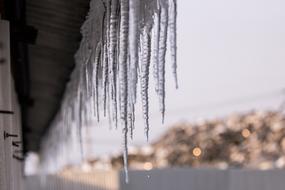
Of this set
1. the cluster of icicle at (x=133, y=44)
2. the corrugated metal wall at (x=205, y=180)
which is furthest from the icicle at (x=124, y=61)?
the corrugated metal wall at (x=205, y=180)

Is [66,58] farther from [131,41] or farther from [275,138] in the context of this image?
→ [275,138]

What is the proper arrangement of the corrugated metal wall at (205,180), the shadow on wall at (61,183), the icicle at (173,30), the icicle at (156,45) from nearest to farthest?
the icicle at (173,30)
the icicle at (156,45)
the corrugated metal wall at (205,180)
the shadow on wall at (61,183)

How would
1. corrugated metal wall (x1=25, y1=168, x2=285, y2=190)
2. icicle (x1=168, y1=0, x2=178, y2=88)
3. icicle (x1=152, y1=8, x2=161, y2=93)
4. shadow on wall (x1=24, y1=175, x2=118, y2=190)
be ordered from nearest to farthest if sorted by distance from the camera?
icicle (x1=168, y1=0, x2=178, y2=88) → icicle (x1=152, y1=8, x2=161, y2=93) → corrugated metal wall (x1=25, y1=168, x2=285, y2=190) → shadow on wall (x1=24, y1=175, x2=118, y2=190)

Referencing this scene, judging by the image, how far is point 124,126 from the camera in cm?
312

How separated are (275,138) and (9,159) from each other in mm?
30785

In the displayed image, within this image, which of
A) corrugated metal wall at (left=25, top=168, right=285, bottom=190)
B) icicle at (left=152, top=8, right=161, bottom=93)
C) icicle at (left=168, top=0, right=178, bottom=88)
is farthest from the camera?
corrugated metal wall at (left=25, top=168, right=285, bottom=190)

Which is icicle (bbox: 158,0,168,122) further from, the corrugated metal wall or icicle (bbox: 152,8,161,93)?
the corrugated metal wall

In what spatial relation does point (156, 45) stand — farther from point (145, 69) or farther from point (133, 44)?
point (133, 44)

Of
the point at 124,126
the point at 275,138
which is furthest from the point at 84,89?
the point at 275,138

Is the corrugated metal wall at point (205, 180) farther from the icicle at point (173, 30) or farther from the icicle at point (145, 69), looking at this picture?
the icicle at point (173, 30)

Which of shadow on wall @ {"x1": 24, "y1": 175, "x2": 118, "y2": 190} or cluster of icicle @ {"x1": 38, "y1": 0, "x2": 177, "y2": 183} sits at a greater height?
cluster of icicle @ {"x1": 38, "y1": 0, "x2": 177, "y2": 183}

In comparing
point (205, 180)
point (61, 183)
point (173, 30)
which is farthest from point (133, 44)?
point (61, 183)

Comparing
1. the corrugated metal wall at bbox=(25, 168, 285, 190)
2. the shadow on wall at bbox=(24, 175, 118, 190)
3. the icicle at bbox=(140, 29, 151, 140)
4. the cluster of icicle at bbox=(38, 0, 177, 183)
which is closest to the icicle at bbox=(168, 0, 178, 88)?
the cluster of icicle at bbox=(38, 0, 177, 183)

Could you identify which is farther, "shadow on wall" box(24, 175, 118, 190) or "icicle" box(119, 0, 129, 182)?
"shadow on wall" box(24, 175, 118, 190)
